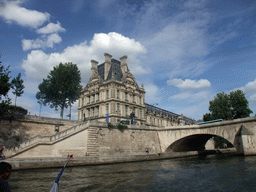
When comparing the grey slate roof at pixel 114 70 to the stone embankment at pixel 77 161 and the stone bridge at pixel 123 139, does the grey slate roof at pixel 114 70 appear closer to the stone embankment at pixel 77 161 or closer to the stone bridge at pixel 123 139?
the stone bridge at pixel 123 139

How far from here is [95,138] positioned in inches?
1180

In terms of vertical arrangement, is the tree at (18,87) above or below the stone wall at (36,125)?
above

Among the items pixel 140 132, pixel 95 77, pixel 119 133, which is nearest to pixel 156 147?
pixel 140 132

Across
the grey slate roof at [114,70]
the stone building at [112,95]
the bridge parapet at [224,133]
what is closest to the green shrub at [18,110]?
the stone building at [112,95]

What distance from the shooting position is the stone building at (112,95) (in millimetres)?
48281

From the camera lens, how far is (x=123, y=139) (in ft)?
111

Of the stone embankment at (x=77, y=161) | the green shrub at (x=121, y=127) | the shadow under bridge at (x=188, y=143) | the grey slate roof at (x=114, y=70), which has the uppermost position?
the grey slate roof at (x=114, y=70)

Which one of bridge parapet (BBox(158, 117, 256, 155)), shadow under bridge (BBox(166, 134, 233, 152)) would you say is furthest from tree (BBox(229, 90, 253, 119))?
bridge parapet (BBox(158, 117, 256, 155))

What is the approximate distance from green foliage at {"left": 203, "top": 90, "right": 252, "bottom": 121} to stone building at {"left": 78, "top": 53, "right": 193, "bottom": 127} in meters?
19.7

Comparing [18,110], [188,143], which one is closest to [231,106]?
[188,143]

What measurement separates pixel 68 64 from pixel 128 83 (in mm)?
16590

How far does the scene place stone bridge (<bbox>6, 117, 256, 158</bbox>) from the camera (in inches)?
1025

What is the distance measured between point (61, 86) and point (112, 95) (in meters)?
12.4

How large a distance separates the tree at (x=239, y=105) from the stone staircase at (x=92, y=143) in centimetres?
3808
